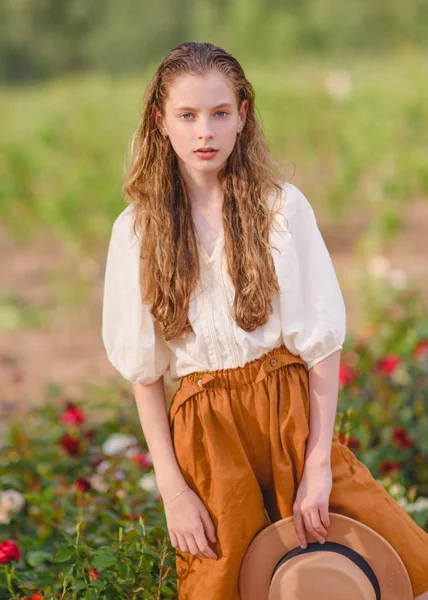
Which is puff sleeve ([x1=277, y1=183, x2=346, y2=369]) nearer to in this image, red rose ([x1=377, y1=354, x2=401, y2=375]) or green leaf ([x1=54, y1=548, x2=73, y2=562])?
green leaf ([x1=54, y1=548, x2=73, y2=562])

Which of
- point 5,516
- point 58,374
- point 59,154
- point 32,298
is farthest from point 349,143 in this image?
point 5,516

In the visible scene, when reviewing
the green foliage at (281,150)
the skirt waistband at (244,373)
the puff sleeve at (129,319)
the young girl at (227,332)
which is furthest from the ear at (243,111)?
the green foliage at (281,150)

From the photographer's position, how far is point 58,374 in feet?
13.8

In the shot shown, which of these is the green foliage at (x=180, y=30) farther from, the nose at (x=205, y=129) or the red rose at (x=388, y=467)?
the nose at (x=205, y=129)

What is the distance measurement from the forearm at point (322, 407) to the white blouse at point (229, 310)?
0.07ft

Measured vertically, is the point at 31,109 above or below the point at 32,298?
above

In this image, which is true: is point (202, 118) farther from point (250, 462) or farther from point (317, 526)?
point (317, 526)

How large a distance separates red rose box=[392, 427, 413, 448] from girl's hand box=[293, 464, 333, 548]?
1009mm

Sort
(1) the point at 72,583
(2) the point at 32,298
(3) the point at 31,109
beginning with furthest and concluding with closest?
1. (3) the point at 31,109
2. (2) the point at 32,298
3. (1) the point at 72,583

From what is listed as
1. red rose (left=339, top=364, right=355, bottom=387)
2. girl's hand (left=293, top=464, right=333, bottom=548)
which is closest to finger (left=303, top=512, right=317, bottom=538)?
girl's hand (left=293, top=464, right=333, bottom=548)

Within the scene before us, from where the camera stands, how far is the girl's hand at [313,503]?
5.56ft

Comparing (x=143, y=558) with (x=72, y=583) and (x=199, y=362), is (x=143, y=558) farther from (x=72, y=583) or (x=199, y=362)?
(x=199, y=362)

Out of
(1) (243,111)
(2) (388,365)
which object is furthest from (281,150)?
(1) (243,111)

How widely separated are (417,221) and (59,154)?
99.3 inches
